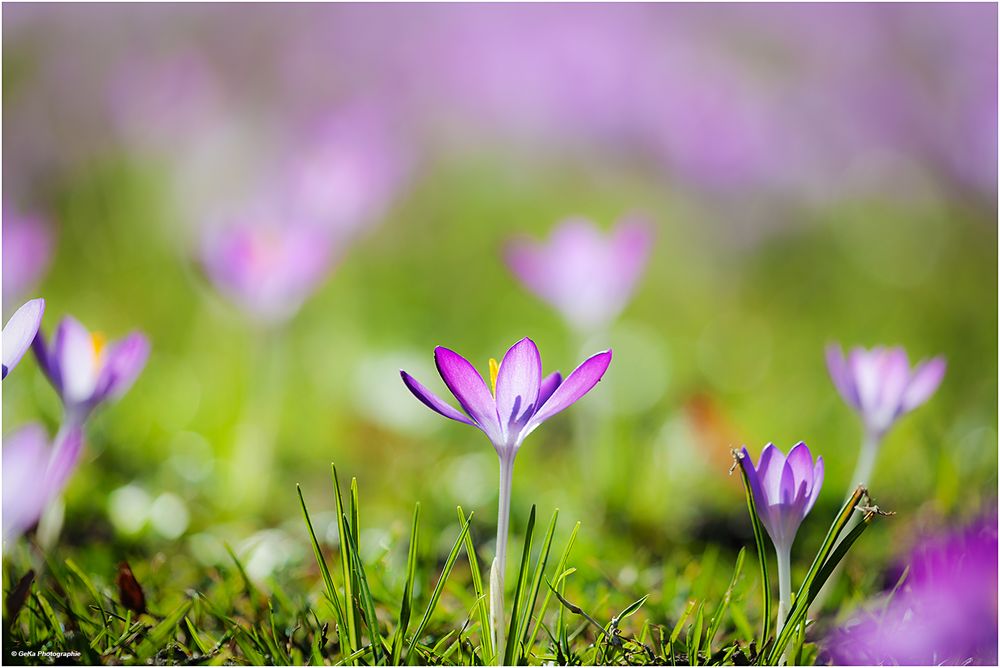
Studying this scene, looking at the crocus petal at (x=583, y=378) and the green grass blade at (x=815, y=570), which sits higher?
the crocus petal at (x=583, y=378)

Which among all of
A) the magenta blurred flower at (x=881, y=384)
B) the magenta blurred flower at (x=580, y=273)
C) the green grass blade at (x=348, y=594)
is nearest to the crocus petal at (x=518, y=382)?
the green grass blade at (x=348, y=594)

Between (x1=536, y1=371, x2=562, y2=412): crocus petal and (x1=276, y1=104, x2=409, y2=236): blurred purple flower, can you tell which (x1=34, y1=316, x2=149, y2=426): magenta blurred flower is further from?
(x1=276, y1=104, x2=409, y2=236): blurred purple flower

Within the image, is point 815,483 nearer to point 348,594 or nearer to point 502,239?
point 348,594

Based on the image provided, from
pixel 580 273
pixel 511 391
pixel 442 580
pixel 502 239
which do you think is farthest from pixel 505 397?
pixel 502 239

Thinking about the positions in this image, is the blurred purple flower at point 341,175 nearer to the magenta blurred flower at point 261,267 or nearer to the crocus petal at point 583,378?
the magenta blurred flower at point 261,267

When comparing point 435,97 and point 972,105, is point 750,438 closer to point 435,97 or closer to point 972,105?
point 972,105

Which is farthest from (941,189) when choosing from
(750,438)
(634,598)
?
(634,598)
